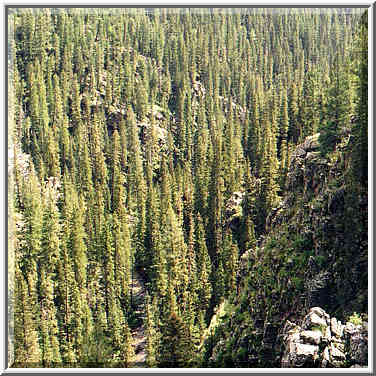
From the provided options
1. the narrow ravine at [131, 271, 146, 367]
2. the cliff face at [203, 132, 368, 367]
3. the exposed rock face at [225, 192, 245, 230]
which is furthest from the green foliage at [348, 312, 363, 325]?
the exposed rock face at [225, 192, 245, 230]

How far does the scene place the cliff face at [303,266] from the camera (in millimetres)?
15352

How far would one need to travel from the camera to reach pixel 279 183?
35469 millimetres

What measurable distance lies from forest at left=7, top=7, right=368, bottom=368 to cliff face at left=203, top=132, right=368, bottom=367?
0.33 feet

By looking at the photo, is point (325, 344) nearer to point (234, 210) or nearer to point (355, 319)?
point (355, 319)

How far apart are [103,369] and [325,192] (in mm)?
11528

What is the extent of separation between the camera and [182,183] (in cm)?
4322

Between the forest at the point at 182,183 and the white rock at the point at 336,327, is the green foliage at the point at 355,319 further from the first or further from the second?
the white rock at the point at 336,327

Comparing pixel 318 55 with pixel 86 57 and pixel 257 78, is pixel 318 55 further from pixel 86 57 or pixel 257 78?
pixel 86 57

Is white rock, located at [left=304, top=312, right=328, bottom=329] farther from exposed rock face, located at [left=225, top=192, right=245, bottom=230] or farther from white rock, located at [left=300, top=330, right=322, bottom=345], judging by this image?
exposed rock face, located at [left=225, top=192, right=245, bottom=230]

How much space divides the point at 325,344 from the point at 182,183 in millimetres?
29688

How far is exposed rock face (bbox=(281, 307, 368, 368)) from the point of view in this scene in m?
13.5

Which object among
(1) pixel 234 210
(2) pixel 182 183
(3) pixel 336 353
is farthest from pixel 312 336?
(2) pixel 182 183

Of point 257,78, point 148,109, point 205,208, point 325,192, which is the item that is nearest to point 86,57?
point 148,109

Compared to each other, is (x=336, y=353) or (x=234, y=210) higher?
(x=234, y=210)
